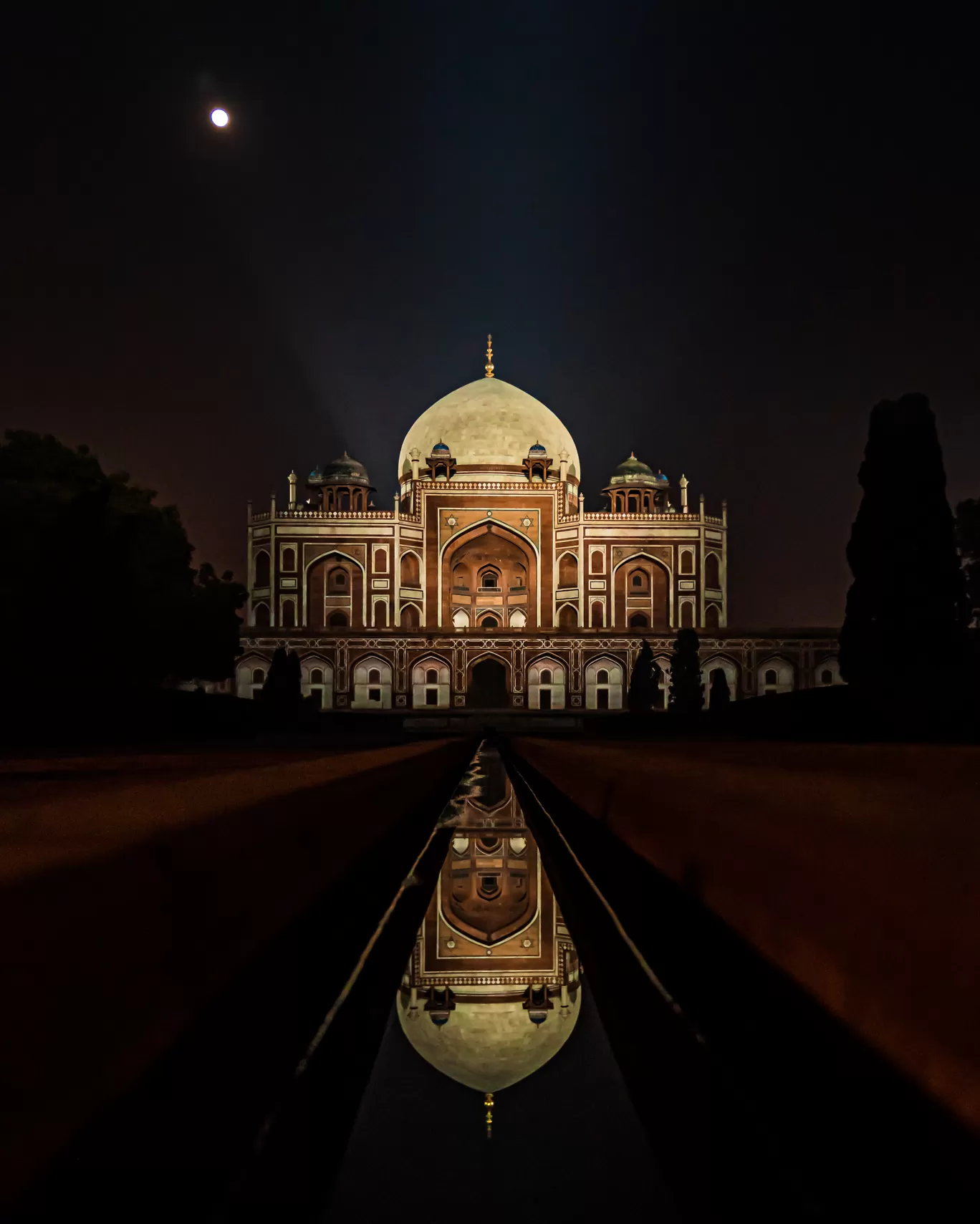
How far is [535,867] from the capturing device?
8.84ft

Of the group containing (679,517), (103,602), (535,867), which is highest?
(679,517)

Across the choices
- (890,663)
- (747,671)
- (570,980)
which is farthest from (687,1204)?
(747,671)

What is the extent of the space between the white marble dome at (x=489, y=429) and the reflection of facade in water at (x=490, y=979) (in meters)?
38.7

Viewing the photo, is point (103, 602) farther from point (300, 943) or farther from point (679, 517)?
point (679, 517)

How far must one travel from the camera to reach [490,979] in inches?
60.3

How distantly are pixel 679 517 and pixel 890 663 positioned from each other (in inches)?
1003

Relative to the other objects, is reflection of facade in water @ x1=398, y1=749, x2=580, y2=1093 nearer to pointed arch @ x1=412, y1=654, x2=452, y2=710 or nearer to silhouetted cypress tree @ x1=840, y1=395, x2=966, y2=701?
silhouetted cypress tree @ x1=840, y1=395, x2=966, y2=701

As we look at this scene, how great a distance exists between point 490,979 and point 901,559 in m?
13.0

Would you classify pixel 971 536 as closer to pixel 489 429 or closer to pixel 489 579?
pixel 489 579

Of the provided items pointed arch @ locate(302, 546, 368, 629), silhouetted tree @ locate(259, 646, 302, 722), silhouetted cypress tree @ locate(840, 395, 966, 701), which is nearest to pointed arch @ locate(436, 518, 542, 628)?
pointed arch @ locate(302, 546, 368, 629)

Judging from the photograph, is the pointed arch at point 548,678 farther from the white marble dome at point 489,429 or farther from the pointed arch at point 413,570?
the white marble dome at point 489,429

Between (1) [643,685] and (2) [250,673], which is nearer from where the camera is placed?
(1) [643,685]

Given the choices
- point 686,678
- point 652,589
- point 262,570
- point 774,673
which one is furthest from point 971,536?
point 262,570

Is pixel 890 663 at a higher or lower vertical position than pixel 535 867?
higher
